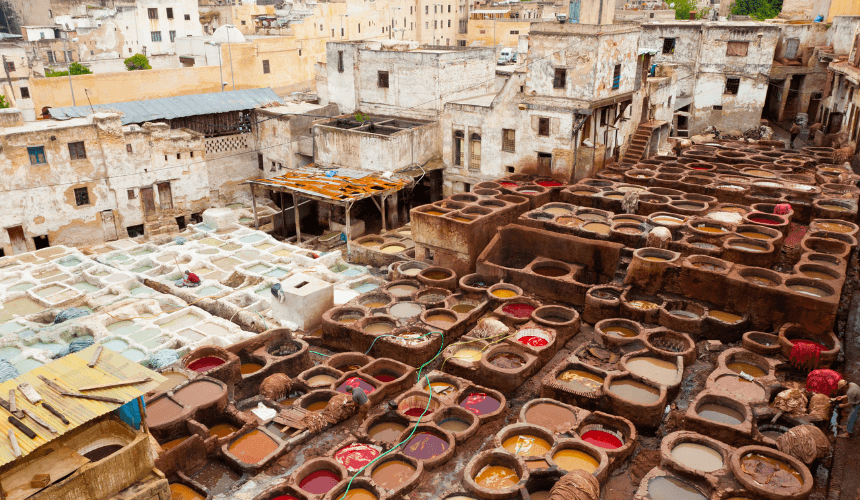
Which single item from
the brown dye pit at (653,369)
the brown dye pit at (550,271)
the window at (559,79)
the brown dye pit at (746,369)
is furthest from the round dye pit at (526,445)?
the window at (559,79)

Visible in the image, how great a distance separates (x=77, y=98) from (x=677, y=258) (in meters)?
30.6

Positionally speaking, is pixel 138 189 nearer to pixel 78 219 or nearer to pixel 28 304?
pixel 78 219

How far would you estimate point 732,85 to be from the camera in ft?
127

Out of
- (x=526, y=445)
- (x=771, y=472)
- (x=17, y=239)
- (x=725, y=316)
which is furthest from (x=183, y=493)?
(x=17, y=239)

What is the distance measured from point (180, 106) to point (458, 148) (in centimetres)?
1509

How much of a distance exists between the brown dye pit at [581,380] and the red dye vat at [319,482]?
609 centimetres

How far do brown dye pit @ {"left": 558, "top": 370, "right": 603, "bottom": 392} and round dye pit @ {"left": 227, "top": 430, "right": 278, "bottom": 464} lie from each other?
706cm

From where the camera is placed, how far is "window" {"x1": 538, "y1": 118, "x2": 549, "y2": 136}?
28.0 metres

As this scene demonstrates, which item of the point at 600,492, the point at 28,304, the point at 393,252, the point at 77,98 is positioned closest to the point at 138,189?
the point at 77,98

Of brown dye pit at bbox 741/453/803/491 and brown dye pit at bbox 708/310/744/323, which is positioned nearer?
brown dye pit at bbox 741/453/803/491

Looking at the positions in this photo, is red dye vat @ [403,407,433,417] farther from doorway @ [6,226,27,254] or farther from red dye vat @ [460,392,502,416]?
Result: doorway @ [6,226,27,254]

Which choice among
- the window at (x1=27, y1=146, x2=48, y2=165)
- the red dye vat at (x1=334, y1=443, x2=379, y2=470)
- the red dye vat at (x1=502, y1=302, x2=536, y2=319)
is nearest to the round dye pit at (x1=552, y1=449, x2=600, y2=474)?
the red dye vat at (x1=334, y1=443, x2=379, y2=470)

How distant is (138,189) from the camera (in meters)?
30.5

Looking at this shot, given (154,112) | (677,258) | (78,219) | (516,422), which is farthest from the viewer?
(154,112)
